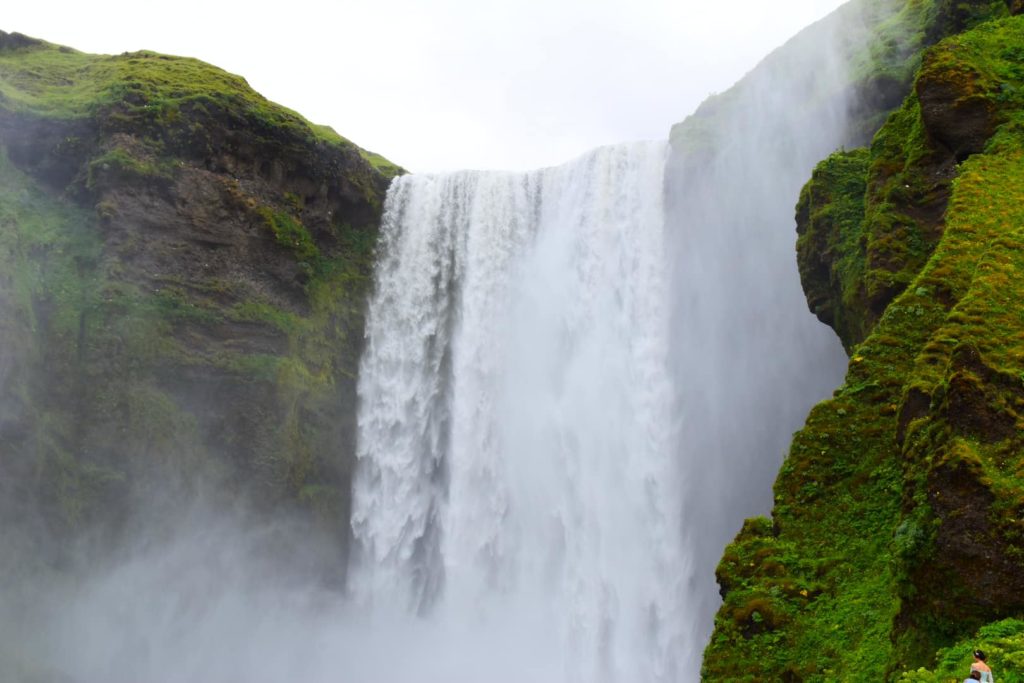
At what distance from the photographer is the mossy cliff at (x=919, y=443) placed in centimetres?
764

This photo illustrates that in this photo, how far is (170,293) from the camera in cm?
2638

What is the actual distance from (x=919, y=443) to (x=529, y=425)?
18.9 metres

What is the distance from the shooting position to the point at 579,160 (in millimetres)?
29578

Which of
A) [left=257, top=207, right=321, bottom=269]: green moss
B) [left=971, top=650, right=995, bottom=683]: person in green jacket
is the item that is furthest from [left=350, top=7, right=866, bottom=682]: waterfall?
[left=971, top=650, right=995, bottom=683]: person in green jacket

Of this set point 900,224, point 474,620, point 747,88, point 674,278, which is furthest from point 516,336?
point 900,224

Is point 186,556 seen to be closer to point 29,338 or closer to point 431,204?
point 29,338

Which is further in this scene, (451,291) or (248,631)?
(451,291)

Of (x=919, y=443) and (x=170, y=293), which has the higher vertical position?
(x=170, y=293)

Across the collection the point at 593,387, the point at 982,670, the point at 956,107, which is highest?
the point at 956,107

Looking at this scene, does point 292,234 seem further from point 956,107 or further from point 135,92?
point 956,107

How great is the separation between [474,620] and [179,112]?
18567 millimetres

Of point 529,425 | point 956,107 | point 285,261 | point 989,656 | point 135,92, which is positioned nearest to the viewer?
point 989,656

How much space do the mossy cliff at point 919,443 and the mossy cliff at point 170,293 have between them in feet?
58.0

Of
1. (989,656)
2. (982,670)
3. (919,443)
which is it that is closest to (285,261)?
(919,443)
